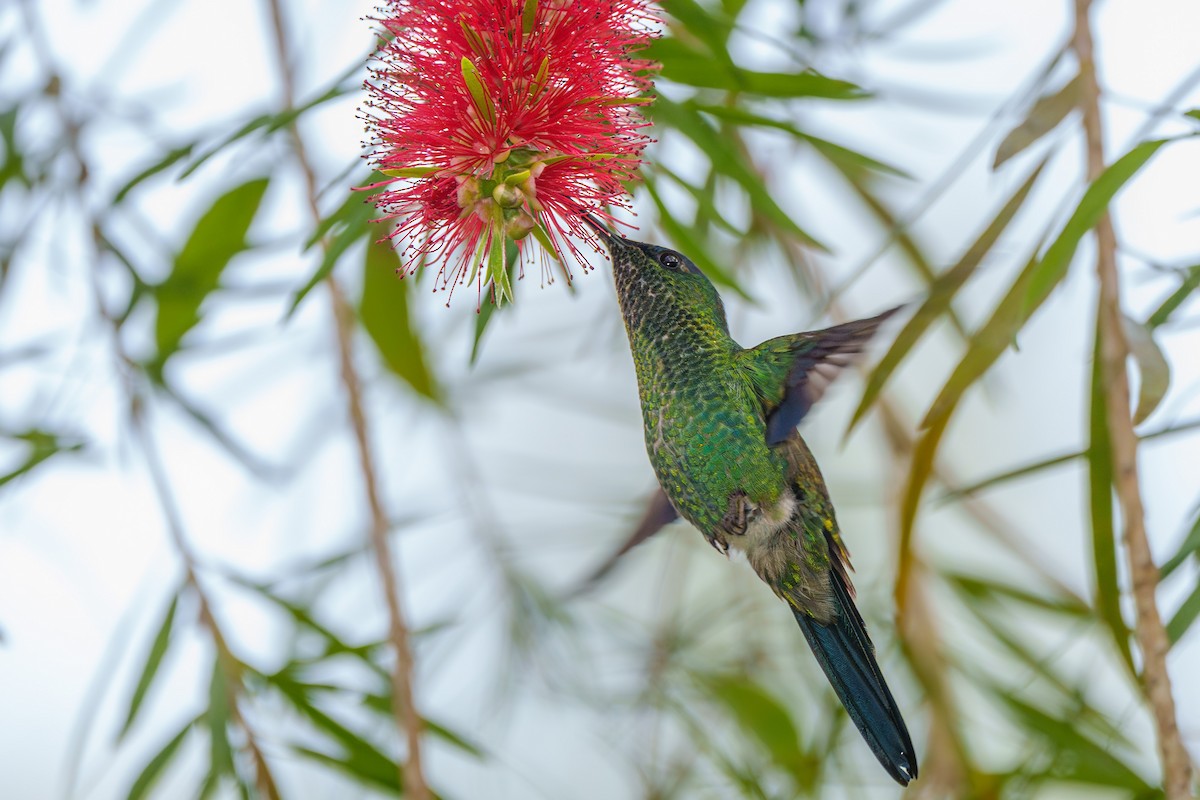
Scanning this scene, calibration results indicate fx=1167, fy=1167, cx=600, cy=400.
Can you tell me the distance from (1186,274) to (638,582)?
1347 mm

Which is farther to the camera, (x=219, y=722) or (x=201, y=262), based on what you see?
(x=201, y=262)

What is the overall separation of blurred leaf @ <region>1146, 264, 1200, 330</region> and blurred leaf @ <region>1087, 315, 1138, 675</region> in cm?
3

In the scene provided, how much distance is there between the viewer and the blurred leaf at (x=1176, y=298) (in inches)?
24.8

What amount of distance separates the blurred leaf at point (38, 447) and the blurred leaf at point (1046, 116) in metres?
0.67

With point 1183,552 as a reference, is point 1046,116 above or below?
above

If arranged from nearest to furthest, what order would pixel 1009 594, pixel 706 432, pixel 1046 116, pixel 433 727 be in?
1. pixel 706 432
2. pixel 1046 116
3. pixel 433 727
4. pixel 1009 594

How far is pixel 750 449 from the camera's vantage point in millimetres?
548

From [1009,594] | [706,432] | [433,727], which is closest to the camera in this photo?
[706,432]

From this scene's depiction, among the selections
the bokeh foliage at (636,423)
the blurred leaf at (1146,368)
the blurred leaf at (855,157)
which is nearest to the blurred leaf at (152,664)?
the bokeh foliage at (636,423)

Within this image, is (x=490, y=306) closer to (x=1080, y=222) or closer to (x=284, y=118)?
(x=284, y=118)

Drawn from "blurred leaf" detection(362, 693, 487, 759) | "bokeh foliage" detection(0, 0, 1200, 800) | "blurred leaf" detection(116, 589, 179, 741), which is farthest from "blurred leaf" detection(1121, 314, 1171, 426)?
"blurred leaf" detection(116, 589, 179, 741)

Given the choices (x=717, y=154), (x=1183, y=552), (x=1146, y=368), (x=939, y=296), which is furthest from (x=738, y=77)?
(x=1183, y=552)

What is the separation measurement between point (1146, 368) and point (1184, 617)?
0.17 m

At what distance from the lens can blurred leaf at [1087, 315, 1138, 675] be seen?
2.20 ft
